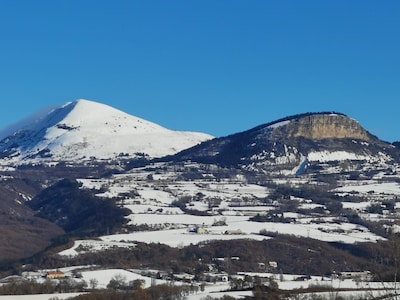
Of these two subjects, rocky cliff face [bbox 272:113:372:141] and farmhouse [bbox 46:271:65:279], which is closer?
farmhouse [bbox 46:271:65:279]

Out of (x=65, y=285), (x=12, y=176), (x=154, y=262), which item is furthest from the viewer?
(x=12, y=176)

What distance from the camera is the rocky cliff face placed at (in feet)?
618

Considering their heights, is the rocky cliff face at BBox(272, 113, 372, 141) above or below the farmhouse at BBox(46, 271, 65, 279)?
above

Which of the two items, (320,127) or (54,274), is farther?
(320,127)

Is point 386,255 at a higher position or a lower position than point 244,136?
lower

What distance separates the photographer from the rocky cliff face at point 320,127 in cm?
18850

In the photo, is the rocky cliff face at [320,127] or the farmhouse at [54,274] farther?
the rocky cliff face at [320,127]

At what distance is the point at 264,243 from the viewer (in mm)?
97812

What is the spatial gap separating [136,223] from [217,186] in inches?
1561

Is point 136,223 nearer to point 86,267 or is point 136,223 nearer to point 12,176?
point 86,267

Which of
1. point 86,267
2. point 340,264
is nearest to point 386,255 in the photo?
point 340,264

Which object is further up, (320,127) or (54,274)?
(320,127)

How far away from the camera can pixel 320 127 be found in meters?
189

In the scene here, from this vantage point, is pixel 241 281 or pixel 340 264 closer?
pixel 241 281
